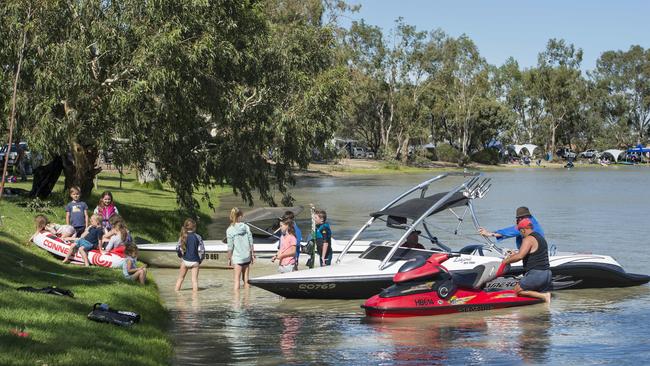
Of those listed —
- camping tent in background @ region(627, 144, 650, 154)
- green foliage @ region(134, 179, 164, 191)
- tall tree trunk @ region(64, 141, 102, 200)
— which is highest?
camping tent in background @ region(627, 144, 650, 154)

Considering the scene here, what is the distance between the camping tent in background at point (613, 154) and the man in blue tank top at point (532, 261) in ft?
427

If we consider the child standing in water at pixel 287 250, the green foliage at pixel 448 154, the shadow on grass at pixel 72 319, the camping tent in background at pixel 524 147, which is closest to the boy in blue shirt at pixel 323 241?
the child standing in water at pixel 287 250

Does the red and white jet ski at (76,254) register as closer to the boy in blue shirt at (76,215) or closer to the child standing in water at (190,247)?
the boy in blue shirt at (76,215)

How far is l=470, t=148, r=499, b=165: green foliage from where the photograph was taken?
120 m

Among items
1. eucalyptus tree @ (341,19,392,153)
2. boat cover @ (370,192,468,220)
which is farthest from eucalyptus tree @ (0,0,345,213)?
eucalyptus tree @ (341,19,392,153)

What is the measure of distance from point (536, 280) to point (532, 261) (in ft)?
1.49

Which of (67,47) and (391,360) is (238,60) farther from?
(391,360)

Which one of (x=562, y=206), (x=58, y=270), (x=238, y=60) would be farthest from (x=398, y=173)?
(x=58, y=270)

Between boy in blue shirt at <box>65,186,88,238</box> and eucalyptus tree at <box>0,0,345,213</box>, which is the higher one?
eucalyptus tree at <box>0,0,345,213</box>

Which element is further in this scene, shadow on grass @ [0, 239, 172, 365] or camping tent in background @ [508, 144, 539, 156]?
camping tent in background @ [508, 144, 539, 156]

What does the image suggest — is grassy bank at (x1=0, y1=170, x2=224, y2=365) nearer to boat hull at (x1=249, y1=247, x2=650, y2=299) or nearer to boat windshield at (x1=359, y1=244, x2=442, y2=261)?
boat hull at (x1=249, y1=247, x2=650, y2=299)

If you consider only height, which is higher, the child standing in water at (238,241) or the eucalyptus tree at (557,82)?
the eucalyptus tree at (557,82)

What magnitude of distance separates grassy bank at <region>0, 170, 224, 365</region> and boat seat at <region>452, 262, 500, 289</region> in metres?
5.71

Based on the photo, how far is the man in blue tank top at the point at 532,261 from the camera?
16.4 meters
